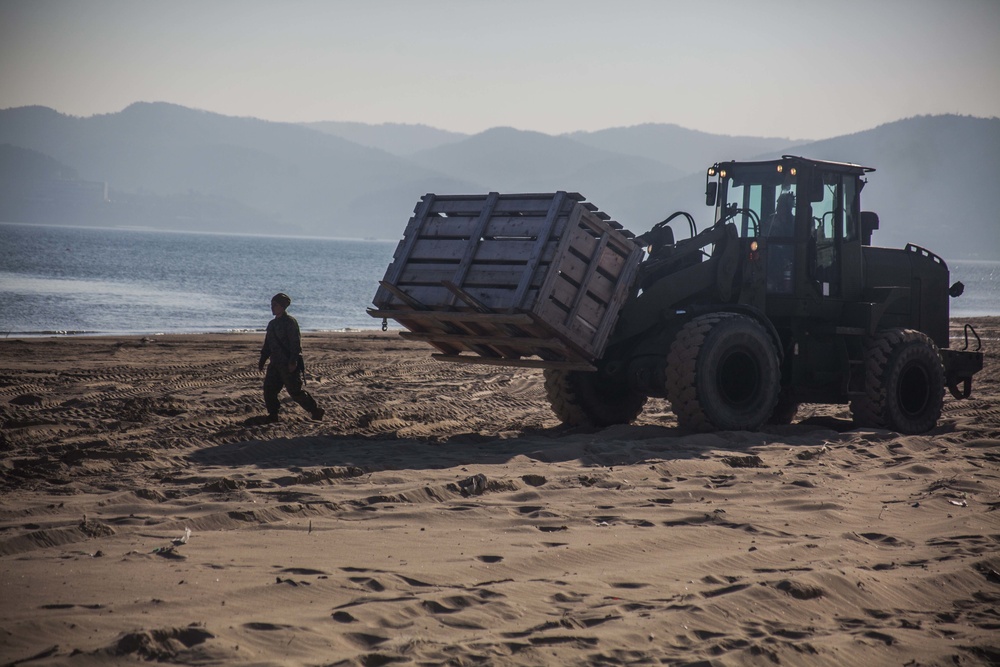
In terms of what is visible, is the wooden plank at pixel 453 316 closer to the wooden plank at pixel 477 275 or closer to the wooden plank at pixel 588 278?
the wooden plank at pixel 477 275

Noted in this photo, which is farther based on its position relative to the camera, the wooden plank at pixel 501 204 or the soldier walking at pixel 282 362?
the soldier walking at pixel 282 362

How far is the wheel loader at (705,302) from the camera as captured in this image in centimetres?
997

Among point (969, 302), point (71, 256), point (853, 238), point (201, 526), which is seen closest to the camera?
point (201, 526)

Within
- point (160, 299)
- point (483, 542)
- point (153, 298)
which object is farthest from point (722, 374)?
point (153, 298)

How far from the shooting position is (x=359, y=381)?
1598cm

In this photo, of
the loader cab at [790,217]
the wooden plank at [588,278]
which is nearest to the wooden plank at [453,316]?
the wooden plank at [588,278]

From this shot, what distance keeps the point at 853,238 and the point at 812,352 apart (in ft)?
4.86

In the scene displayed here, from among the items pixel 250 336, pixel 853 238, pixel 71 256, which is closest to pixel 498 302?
pixel 853 238

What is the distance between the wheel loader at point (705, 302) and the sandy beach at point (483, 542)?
0.64m

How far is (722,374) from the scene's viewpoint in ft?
36.3

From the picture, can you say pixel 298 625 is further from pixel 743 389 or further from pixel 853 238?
pixel 853 238

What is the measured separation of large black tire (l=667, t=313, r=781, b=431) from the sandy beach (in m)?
0.32

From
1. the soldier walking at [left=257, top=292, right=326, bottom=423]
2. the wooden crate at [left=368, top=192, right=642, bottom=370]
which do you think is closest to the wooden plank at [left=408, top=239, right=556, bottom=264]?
the wooden crate at [left=368, top=192, right=642, bottom=370]

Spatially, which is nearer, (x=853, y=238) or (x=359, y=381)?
(x=853, y=238)
